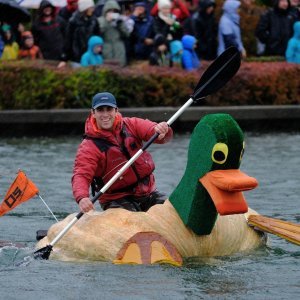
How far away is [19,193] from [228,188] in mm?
2653

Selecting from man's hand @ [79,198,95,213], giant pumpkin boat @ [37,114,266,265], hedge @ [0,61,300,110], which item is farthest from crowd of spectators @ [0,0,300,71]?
man's hand @ [79,198,95,213]

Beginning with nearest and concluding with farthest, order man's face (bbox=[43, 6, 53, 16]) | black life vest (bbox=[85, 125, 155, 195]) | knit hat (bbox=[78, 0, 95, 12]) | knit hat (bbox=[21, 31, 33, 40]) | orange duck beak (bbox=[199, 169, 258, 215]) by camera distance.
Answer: orange duck beak (bbox=[199, 169, 258, 215]), black life vest (bbox=[85, 125, 155, 195]), knit hat (bbox=[78, 0, 95, 12]), man's face (bbox=[43, 6, 53, 16]), knit hat (bbox=[21, 31, 33, 40])

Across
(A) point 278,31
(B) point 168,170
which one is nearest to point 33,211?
(B) point 168,170

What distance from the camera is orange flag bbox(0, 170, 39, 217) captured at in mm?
12961

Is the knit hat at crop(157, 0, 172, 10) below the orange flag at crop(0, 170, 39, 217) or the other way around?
the other way around

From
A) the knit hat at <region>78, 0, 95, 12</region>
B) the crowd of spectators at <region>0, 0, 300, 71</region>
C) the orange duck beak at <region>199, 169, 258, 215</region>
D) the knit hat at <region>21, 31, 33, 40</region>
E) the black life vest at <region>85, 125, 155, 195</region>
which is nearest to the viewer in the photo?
the orange duck beak at <region>199, 169, 258, 215</region>

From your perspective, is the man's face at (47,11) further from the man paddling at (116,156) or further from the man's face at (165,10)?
the man paddling at (116,156)

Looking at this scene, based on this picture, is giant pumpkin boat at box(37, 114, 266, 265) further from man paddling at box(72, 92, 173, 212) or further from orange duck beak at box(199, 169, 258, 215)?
man paddling at box(72, 92, 173, 212)

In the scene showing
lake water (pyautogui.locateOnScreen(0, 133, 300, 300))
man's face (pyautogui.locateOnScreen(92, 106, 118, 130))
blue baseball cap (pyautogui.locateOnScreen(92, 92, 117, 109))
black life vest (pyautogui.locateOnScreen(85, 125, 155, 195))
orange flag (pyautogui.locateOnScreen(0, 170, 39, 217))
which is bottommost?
lake water (pyautogui.locateOnScreen(0, 133, 300, 300))

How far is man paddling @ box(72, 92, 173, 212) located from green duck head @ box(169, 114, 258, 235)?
0.64 m

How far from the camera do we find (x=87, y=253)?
1173cm

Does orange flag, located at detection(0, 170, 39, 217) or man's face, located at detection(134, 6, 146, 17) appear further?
man's face, located at detection(134, 6, 146, 17)

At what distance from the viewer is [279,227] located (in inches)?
476

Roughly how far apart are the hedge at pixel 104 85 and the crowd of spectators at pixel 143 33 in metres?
0.70
